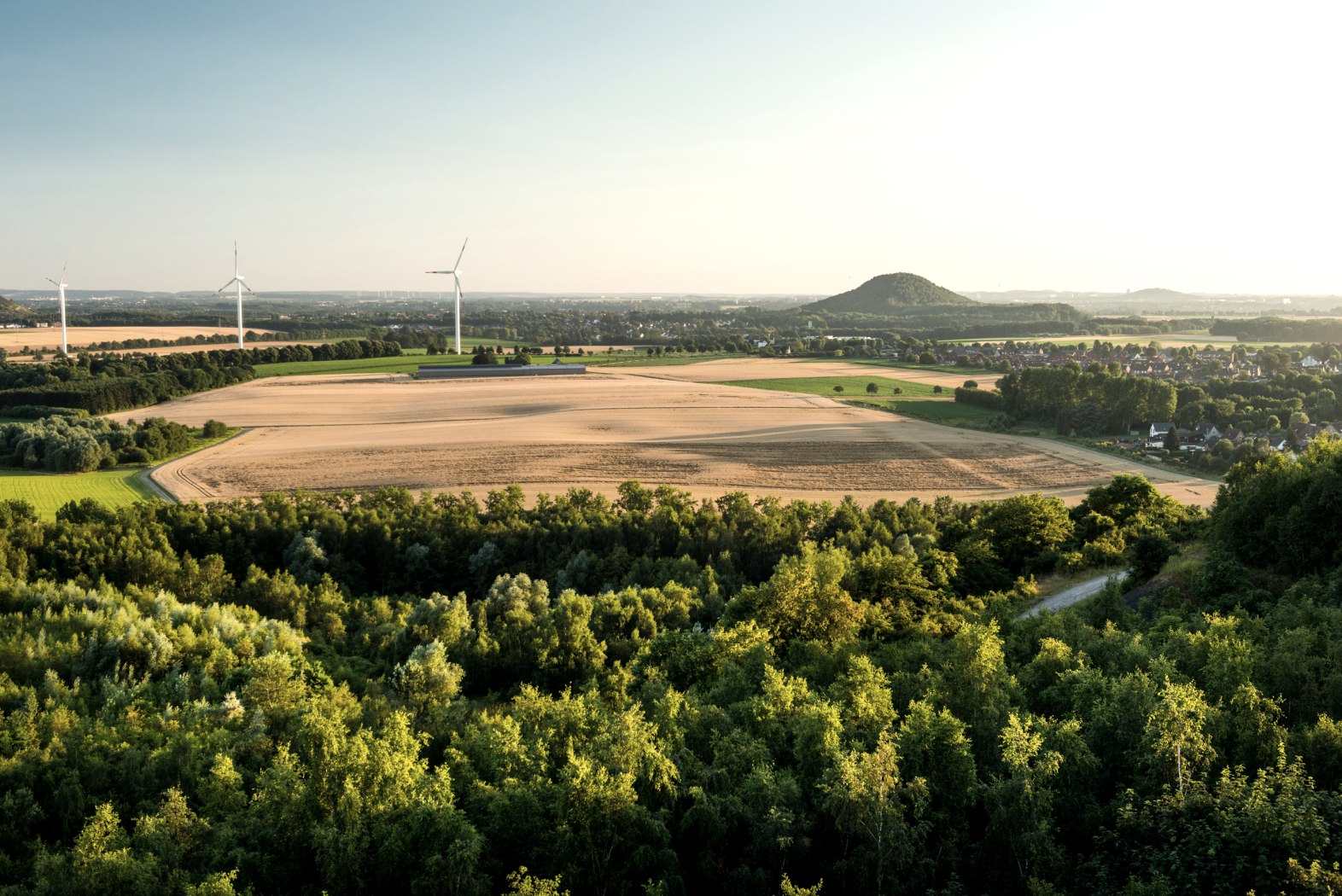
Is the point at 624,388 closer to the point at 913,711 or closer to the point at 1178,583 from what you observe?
the point at 1178,583

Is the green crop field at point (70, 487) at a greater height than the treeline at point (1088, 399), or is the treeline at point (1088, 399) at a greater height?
the treeline at point (1088, 399)

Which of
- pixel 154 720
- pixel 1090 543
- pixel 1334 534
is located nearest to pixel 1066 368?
pixel 1090 543

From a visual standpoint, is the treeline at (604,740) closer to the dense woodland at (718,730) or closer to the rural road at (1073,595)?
the dense woodland at (718,730)

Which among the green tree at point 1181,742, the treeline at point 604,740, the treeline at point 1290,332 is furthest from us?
the treeline at point 1290,332

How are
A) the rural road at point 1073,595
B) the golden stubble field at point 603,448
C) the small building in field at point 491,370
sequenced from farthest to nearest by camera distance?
the small building in field at point 491,370 < the golden stubble field at point 603,448 < the rural road at point 1073,595

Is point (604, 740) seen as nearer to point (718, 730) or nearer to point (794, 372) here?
point (718, 730)

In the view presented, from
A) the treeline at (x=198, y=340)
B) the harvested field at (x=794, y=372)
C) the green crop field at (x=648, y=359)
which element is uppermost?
the treeline at (x=198, y=340)

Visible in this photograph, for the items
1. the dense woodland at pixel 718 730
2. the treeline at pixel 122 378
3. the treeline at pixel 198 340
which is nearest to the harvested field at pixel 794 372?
the treeline at pixel 122 378
